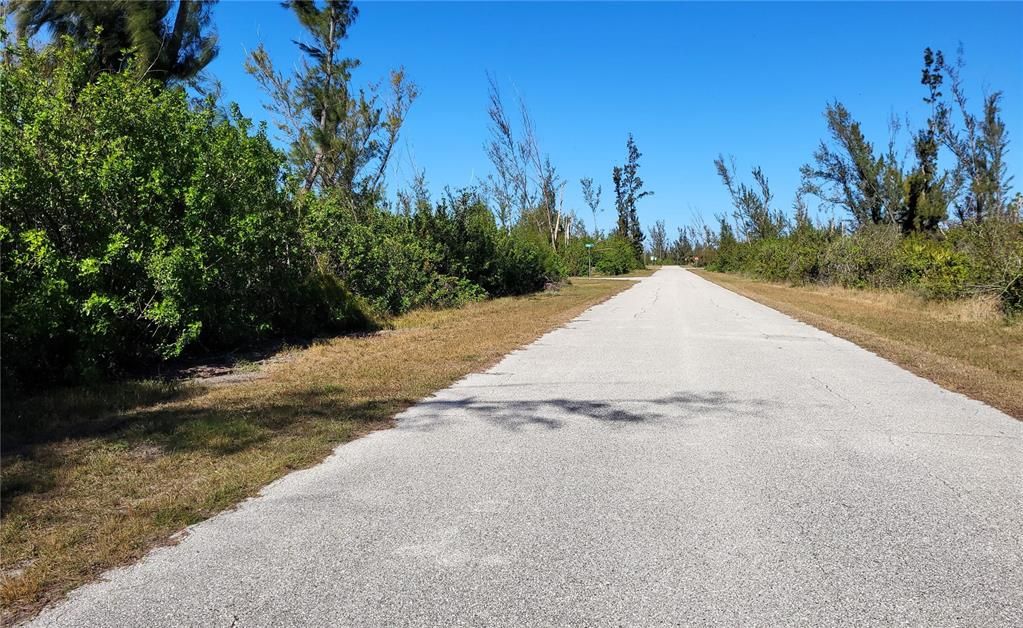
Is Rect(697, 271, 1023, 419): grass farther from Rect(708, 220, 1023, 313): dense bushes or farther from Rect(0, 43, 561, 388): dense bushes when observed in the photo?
Rect(0, 43, 561, 388): dense bushes

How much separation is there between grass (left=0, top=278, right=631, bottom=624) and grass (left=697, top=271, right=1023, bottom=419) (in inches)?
250

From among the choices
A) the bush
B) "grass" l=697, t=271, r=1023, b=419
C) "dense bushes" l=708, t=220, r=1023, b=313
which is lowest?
"grass" l=697, t=271, r=1023, b=419

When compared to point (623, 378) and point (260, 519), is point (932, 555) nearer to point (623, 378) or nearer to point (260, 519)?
point (260, 519)

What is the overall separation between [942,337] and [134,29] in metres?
17.1

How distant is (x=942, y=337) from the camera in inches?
521

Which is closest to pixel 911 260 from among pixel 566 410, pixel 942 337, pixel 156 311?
pixel 942 337

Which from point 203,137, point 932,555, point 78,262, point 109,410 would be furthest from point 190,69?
point 932,555

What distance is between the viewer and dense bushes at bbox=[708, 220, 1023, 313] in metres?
16.6

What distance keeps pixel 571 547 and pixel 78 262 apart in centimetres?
744

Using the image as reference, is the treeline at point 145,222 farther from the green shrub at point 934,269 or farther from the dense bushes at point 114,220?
the green shrub at point 934,269

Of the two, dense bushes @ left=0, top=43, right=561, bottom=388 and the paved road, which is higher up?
dense bushes @ left=0, top=43, right=561, bottom=388

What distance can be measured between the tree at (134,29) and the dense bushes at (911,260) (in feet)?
64.0

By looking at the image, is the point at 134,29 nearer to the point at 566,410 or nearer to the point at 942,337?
the point at 566,410

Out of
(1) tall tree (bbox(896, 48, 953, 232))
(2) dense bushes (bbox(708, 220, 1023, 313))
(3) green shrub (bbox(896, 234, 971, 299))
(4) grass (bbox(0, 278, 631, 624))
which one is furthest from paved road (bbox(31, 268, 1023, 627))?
(1) tall tree (bbox(896, 48, 953, 232))
